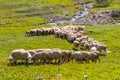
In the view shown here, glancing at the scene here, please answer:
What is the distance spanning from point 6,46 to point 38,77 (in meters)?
19.7

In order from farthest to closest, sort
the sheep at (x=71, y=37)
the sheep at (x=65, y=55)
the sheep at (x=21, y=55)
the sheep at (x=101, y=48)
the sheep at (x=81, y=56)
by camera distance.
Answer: the sheep at (x=71, y=37), the sheep at (x=101, y=48), the sheep at (x=65, y=55), the sheep at (x=81, y=56), the sheep at (x=21, y=55)

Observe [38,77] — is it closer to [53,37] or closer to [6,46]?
[6,46]

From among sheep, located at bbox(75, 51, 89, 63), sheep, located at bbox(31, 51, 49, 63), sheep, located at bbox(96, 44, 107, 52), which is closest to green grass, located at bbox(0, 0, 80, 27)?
sheep, located at bbox(96, 44, 107, 52)

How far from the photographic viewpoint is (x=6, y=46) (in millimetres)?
46031

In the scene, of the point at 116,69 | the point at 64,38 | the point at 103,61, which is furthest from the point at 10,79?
the point at 64,38

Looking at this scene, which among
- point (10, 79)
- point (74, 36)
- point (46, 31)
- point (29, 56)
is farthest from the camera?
point (46, 31)

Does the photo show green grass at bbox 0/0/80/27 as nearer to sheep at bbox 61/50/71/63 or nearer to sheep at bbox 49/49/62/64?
sheep at bbox 61/50/71/63

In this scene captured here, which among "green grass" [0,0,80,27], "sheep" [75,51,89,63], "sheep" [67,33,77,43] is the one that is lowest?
"green grass" [0,0,80,27]

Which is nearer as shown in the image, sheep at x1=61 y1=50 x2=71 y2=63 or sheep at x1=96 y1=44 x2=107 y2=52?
sheep at x1=61 y1=50 x2=71 y2=63

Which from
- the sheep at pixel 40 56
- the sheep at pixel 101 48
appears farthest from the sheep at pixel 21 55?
the sheep at pixel 101 48

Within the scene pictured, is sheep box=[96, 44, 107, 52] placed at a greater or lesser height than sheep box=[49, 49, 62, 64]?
lesser

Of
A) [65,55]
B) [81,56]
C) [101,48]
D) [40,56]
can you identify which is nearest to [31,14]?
[101,48]

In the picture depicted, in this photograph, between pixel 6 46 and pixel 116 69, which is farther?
pixel 6 46

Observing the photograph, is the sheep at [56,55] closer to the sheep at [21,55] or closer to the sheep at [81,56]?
the sheep at [81,56]
